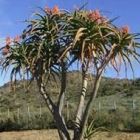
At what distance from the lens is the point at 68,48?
57.6 feet

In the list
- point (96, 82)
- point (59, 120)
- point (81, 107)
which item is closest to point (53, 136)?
point (59, 120)

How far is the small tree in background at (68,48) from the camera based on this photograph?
17.8m

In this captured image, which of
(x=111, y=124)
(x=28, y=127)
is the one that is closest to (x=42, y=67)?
(x=111, y=124)

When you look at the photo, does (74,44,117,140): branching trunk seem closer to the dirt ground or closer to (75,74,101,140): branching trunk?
(75,74,101,140): branching trunk

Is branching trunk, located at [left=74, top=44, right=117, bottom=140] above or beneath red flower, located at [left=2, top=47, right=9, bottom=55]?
beneath

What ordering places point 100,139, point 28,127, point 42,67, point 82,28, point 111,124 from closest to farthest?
1. point 82,28
2. point 42,67
3. point 100,139
4. point 111,124
5. point 28,127

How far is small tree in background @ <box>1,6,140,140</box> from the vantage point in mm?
17812

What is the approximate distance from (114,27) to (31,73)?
3.14 metres

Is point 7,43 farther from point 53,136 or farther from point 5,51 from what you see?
point 53,136

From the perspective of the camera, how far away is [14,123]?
43.2m

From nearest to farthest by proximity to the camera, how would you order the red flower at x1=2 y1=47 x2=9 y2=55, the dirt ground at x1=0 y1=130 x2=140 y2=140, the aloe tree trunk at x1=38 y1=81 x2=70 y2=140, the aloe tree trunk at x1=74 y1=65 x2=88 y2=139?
the aloe tree trunk at x1=74 y1=65 x2=88 y2=139
the aloe tree trunk at x1=38 y1=81 x2=70 y2=140
the red flower at x1=2 y1=47 x2=9 y2=55
the dirt ground at x1=0 y1=130 x2=140 y2=140

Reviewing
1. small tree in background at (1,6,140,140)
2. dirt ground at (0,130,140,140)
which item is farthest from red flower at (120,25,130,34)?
dirt ground at (0,130,140,140)

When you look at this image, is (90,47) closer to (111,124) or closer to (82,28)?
(82,28)

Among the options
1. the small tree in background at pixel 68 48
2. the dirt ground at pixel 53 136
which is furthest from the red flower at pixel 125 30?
the dirt ground at pixel 53 136
